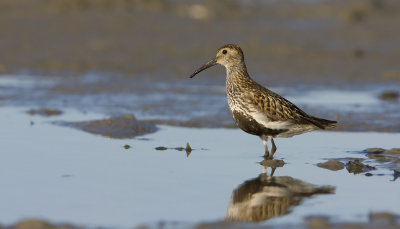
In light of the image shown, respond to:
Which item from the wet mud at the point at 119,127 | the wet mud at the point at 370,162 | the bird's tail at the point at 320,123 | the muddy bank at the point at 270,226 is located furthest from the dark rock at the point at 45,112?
the muddy bank at the point at 270,226

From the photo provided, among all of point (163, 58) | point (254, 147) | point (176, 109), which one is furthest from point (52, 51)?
point (254, 147)

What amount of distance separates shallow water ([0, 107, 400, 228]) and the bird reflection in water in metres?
0.11

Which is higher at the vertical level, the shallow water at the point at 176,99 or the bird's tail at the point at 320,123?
the shallow water at the point at 176,99

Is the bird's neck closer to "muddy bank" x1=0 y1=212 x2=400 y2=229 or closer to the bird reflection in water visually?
the bird reflection in water

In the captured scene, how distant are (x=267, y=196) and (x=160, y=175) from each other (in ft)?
5.21

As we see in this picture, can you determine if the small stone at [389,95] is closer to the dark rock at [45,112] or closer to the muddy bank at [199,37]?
the muddy bank at [199,37]

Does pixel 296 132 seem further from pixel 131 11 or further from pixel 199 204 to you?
pixel 131 11

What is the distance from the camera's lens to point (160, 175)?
1014 centimetres

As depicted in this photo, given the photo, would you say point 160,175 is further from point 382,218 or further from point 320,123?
point 382,218

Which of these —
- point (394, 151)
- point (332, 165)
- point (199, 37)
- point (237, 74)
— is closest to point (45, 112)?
point (237, 74)

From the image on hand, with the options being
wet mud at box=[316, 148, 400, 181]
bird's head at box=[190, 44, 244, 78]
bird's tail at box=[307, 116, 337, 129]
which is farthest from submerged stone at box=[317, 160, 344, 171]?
bird's head at box=[190, 44, 244, 78]

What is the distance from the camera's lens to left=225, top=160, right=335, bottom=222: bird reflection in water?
833 centimetres

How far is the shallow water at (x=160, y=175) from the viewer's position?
27.1 feet

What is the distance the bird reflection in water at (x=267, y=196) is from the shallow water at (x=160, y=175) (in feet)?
0.37
